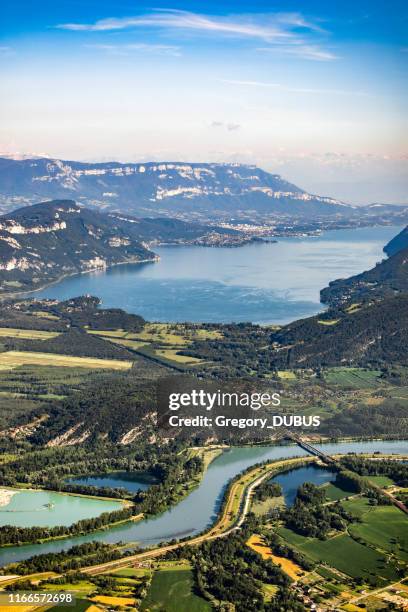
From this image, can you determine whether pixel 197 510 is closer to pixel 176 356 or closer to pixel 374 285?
pixel 176 356

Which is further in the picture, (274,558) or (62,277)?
(62,277)

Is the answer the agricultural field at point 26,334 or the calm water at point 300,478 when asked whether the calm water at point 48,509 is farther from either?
the agricultural field at point 26,334

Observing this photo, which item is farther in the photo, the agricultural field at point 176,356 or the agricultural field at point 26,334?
the agricultural field at point 26,334

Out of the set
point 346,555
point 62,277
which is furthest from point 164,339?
point 62,277

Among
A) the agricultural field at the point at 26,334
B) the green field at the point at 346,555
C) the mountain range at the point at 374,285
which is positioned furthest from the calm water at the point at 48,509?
the mountain range at the point at 374,285

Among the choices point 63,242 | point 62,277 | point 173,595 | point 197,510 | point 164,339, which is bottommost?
point 173,595
